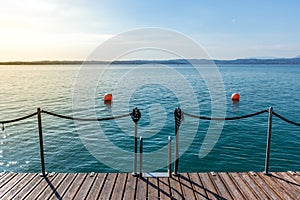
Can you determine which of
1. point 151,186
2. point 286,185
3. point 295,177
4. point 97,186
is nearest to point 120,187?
point 97,186

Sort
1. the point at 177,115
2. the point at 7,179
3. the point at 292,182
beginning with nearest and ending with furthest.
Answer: the point at 292,182 → the point at 7,179 → the point at 177,115

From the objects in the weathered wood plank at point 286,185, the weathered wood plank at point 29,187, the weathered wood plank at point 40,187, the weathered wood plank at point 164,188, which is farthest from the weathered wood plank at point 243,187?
the weathered wood plank at point 29,187

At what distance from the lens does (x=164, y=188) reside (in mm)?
3799

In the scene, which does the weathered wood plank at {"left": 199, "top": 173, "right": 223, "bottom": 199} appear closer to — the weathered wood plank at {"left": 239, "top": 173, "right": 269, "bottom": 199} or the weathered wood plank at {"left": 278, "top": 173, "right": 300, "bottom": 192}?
the weathered wood plank at {"left": 239, "top": 173, "right": 269, "bottom": 199}

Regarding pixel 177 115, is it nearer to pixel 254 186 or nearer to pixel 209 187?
pixel 209 187

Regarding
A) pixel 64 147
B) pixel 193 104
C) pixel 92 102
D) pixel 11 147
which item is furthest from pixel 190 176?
pixel 92 102

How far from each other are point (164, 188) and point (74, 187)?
55.9 inches

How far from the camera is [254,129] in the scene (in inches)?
425

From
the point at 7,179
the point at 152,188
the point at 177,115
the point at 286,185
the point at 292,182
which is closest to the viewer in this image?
the point at 152,188

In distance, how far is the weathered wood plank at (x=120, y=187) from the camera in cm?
357

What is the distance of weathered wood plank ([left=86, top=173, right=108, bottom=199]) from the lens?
3588 mm

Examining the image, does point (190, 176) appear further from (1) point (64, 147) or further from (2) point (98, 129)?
(2) point (98, 129)

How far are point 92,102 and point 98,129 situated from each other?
27.0ft

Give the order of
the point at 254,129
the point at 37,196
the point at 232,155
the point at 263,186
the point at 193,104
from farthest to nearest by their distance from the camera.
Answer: the point at 193,104 → the point at 254,129 → the point at 232,155 → the point at 263,186 → the point at 37,196
